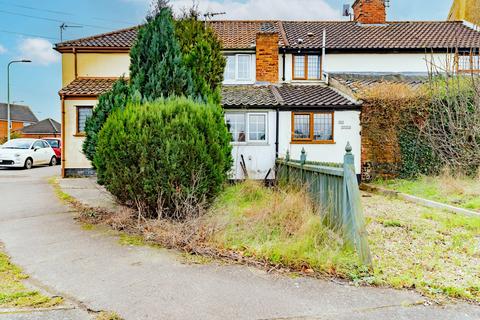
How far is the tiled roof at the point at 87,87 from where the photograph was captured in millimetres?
15695

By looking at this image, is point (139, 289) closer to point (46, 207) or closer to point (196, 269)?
point (196, 269)

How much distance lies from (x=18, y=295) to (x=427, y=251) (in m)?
5.41

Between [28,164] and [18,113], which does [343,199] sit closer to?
[28,164]

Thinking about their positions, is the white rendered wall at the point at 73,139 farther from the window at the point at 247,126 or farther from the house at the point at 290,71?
the window at the point at 247,126

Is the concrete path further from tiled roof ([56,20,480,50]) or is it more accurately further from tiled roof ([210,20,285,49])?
tiled roof ([56,20,480,50])

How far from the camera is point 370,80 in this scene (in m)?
16.2

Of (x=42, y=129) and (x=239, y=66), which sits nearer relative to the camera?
(x=239, y=66)

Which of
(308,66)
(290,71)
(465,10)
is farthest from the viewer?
(465,10)

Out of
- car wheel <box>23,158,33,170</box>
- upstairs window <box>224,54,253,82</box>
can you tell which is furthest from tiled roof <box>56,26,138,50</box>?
car wheel <box>23,158,33,170</box>

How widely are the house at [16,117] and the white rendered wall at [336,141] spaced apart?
54.6 metres

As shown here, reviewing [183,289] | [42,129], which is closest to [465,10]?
[183,289]

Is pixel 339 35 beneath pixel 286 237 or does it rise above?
above

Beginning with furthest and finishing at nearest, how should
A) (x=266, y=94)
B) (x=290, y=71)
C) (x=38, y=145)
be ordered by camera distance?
(x=38, y=145)
(x=290, y=71)
(x=266, y=94)

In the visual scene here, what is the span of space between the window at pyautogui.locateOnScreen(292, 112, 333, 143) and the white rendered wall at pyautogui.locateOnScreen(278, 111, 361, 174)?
0.17 m
